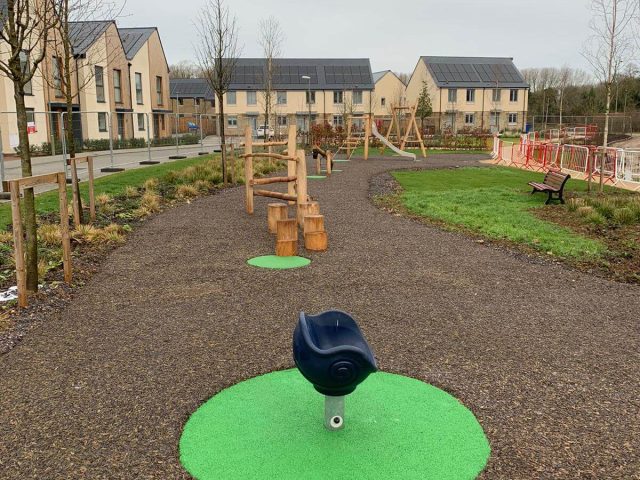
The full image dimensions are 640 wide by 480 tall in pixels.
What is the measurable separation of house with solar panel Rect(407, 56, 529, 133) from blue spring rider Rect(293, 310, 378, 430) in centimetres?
6085

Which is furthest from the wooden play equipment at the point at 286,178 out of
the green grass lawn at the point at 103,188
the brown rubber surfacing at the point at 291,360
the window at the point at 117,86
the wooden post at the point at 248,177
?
the window at the point at 117,86

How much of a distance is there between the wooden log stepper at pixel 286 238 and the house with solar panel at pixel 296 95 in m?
53.9

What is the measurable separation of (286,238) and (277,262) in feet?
1.61

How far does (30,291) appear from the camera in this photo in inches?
245

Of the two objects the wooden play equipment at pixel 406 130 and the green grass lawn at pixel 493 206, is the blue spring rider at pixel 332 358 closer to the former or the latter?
the green grass lawn at pixel 493 206

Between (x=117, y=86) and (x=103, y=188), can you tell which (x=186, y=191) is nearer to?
(x=103, y=188)

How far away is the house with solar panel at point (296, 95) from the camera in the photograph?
61719mm

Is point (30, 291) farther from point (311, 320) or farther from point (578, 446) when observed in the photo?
point (578, 446)

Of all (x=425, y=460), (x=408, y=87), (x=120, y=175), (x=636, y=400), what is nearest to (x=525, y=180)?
(x=120, y=175)

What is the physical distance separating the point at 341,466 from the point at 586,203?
36.0ft

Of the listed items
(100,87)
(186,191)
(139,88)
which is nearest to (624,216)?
(186,191)

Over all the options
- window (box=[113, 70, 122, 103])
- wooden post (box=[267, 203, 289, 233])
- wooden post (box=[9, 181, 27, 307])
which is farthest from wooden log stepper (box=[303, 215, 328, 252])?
window (box=[113, 70, 122, 103])

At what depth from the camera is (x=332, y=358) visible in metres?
3.21

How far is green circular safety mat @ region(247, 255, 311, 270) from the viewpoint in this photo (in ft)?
25.6
